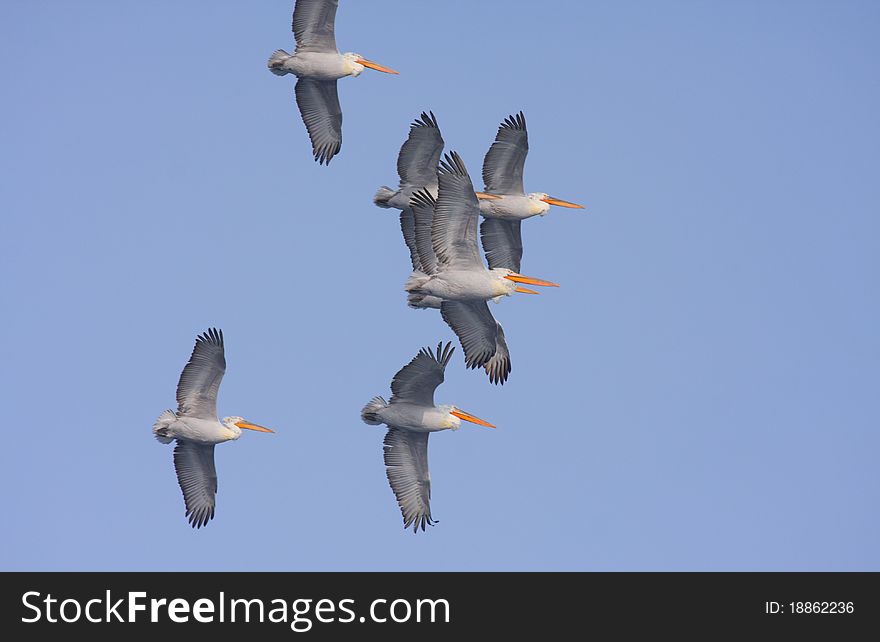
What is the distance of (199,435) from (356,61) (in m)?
7.10

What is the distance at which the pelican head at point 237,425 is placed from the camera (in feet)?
100

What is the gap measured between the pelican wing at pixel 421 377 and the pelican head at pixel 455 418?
36cm

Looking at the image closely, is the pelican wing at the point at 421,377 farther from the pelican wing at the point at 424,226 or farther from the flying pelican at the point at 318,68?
the flying pelican at the point at 318,68

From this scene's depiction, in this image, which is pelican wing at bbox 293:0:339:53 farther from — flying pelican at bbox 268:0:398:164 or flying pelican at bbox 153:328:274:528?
flying pelican at bbox 153:328:274:528

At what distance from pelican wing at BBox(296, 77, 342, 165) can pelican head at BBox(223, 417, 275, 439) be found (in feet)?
15.8

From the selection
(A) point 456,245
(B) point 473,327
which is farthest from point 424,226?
(B) point 473,327

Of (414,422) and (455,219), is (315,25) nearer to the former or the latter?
(455,219)

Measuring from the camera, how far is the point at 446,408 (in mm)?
30500

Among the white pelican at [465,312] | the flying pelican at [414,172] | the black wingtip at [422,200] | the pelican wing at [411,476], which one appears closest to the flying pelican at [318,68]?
the flying pelican at [414,172]

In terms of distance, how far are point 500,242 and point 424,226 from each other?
378cm
